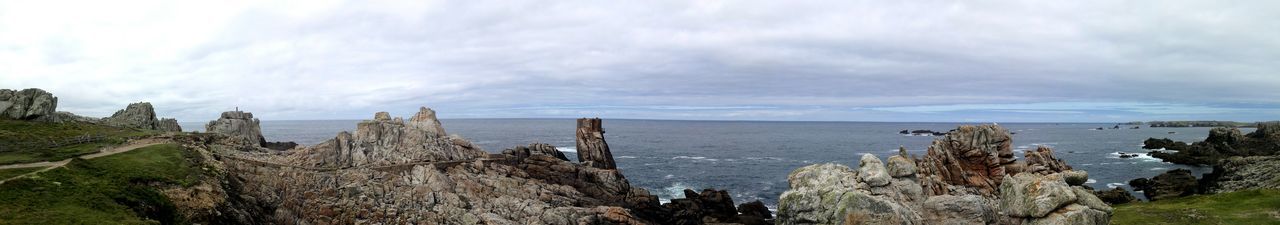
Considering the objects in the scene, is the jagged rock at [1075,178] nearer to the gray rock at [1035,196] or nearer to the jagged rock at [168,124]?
the gray rock at [1035,196]

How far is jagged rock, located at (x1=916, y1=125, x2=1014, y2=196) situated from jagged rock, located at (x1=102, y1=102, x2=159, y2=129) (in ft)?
306

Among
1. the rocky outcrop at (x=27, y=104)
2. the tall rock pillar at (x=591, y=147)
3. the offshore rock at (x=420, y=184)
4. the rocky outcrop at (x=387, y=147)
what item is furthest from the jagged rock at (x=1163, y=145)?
the rocky outcrop at (x=27, y=104)

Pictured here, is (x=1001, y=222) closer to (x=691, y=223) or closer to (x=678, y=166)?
(x=691, y=223)

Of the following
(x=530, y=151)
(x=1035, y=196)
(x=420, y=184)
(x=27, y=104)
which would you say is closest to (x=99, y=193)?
(x=420, y=184)

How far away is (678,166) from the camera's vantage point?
11200cm

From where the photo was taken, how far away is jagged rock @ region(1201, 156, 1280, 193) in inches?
2808

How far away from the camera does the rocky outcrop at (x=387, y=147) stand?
200 ft

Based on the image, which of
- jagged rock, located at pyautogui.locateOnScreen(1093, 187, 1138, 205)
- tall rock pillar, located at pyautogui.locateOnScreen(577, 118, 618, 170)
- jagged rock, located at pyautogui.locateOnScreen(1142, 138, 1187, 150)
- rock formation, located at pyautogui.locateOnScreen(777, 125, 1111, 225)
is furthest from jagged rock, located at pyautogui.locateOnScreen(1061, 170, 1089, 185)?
jagged rock, located at pyautogui.locateOnScreen(1142, 138, 1187, 150)

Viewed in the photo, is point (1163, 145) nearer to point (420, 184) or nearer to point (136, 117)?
point (420, 184)

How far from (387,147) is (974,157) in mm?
51966

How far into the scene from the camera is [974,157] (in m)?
54.2

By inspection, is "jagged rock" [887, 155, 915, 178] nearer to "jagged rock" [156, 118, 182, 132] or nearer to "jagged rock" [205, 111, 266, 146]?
"jagged rock" [205, 111, 266, 146]

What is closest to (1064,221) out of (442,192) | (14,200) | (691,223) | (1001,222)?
(1001,222)

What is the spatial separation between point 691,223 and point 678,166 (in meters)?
52.2
